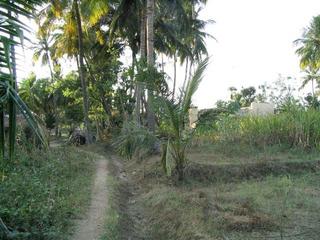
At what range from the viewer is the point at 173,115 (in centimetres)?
1045

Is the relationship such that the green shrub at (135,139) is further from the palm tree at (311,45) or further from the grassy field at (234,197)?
the palm tree at (311,45)

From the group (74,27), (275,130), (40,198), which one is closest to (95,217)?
(40,198)

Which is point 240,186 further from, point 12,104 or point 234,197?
point 12,104

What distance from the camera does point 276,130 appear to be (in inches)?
591

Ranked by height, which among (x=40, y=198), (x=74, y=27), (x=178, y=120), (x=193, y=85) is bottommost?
(x=40, y=198)

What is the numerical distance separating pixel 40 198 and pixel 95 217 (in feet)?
3.99

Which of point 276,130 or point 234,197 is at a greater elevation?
point 276,130

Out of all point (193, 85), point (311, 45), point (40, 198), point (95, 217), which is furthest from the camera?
point (311, 45)

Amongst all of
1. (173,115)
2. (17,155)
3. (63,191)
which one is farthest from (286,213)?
(17,155)

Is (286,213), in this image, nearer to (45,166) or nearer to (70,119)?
(45,166)

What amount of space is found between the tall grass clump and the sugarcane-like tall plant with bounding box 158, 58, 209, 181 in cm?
286

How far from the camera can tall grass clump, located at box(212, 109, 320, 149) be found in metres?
14.2

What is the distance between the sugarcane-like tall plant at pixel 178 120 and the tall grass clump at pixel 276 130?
9.40 feet

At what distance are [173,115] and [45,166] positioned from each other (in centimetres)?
357
